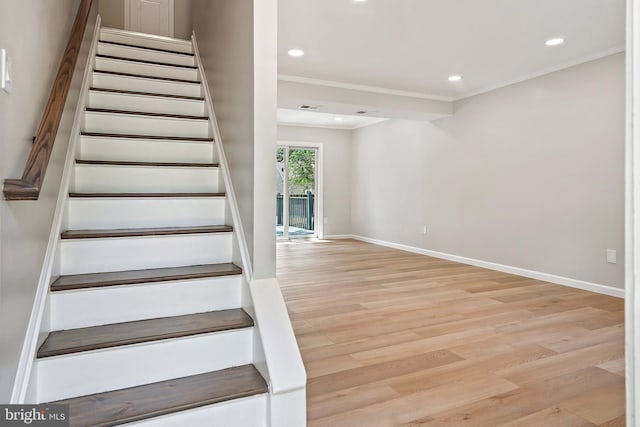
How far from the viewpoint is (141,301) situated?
5.91ft

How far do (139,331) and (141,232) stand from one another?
1.89 feet

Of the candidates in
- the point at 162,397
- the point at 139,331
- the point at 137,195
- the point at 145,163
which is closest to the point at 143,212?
the point at 137,195

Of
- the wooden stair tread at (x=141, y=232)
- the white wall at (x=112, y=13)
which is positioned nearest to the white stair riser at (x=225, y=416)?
the wooden stair tread at (x=141, y=232)

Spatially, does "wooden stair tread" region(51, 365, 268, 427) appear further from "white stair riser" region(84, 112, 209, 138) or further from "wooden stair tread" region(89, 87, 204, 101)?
"wooden stair tread" region(89, 87, 204, 101)

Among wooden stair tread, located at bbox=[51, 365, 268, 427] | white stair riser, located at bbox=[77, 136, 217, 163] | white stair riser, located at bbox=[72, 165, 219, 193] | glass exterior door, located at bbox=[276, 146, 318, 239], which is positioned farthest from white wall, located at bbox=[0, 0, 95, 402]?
glass exterior door, located at bbox=[276, 146, 318, 239]

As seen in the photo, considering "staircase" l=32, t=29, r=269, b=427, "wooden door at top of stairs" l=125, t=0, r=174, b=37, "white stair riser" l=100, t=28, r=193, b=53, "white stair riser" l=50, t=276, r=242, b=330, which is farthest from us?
"wooden door at top of stairs" l=125, t=0, r=174, b=37

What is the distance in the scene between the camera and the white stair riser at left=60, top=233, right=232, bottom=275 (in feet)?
6.18

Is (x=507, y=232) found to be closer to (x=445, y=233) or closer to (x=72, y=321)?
(x=445, y=233)

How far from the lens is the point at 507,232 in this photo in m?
4.86

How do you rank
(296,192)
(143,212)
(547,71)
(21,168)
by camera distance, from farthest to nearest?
(296,192) < (547,71) < (143,212) < (21,168)

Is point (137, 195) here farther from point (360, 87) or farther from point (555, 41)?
point (555, 41)

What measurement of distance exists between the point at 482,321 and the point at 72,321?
9.16 feet

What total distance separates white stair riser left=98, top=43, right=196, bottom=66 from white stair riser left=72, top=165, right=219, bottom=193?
1.80 metres

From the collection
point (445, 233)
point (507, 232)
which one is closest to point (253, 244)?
point (507, 232)
